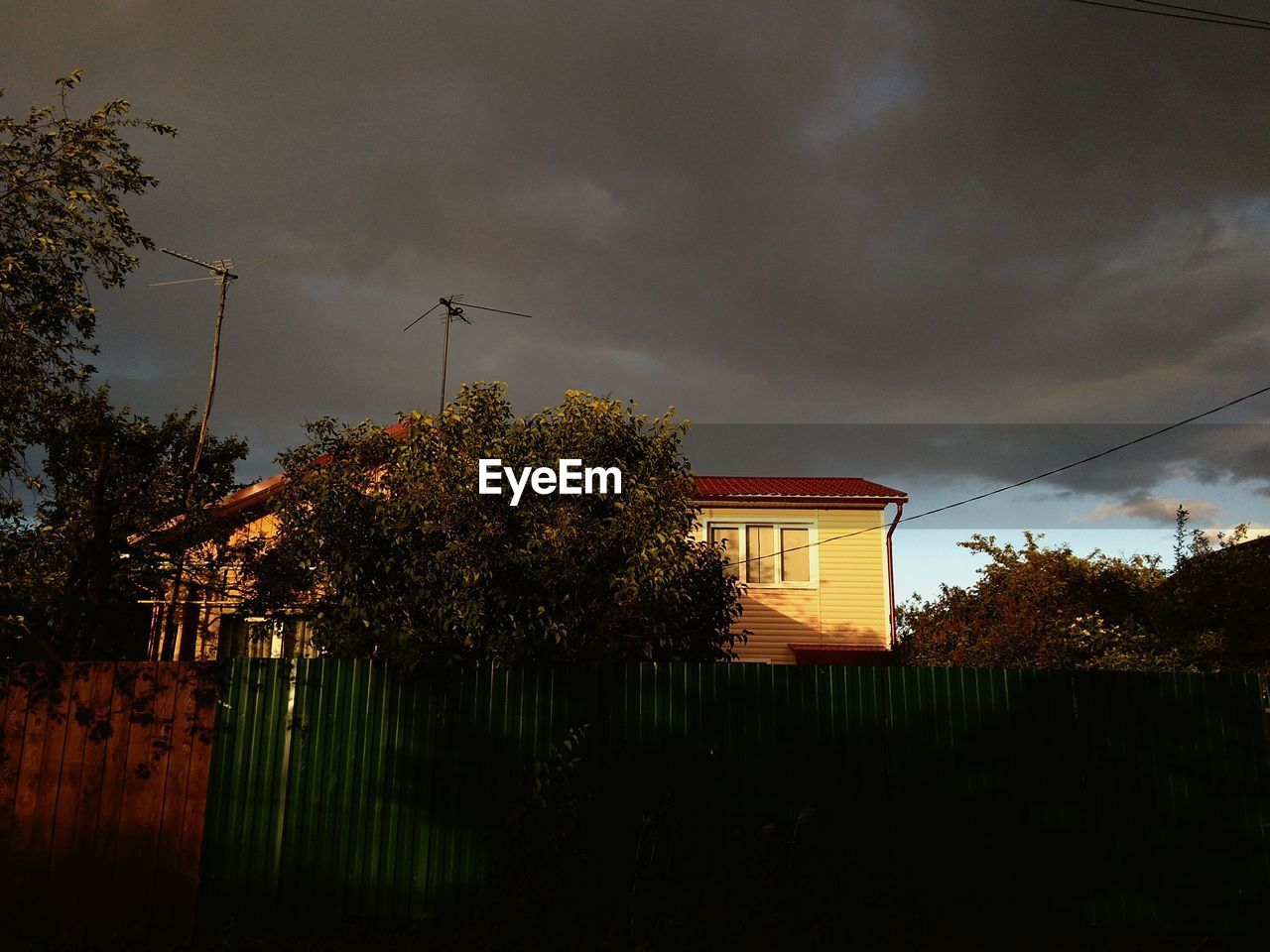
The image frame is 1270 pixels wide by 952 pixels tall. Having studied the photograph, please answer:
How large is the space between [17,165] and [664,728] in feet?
28.8

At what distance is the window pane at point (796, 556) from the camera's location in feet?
67.2

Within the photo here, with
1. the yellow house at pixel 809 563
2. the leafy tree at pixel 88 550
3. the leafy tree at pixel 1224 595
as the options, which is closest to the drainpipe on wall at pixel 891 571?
the yellow house at pixel 809 563

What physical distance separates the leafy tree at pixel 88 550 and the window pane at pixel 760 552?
12.0 m

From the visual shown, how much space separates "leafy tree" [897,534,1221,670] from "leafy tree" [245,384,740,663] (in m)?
7.37

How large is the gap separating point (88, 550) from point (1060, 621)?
14536 millimetres

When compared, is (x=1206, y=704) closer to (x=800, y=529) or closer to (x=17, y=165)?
(x=17, y=165)

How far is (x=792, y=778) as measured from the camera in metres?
6.66

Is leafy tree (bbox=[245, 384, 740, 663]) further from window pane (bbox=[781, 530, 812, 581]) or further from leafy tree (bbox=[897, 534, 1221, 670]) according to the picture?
window pane (bbox=[781, 530, 812, 581])

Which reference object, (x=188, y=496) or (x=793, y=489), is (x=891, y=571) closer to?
(x=793, y=489)

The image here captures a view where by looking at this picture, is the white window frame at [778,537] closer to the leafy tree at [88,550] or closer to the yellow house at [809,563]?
the yellow house at [809,563]

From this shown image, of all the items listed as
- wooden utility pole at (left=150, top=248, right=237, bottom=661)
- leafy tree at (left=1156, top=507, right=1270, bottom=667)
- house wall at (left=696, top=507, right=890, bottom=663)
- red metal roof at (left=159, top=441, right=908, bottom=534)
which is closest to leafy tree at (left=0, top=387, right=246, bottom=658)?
wooden utility pole at (left=150, top=248, right=237, bottom=661)

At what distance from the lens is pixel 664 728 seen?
6711mm

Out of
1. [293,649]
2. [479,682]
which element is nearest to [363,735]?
[479,682]

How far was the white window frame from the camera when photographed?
66.8ft
